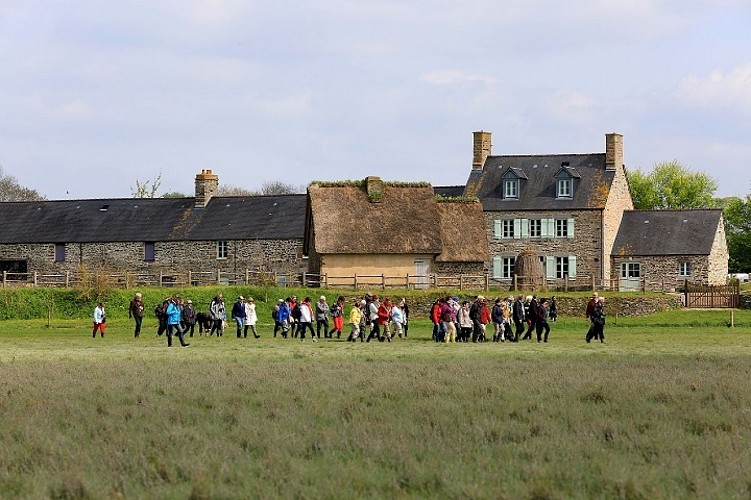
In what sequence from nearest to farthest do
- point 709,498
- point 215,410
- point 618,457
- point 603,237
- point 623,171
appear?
point 709,498 < point 618,457 < point 215,410 < point 603,237 < point 623,171

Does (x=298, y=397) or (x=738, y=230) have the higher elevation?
(x=738, y=230)

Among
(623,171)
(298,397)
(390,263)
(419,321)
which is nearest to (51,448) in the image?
(298,397)

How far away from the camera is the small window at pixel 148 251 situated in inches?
2854

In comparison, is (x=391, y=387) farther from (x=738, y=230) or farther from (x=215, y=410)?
(x=738, y=230)

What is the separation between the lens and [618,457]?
1316cm

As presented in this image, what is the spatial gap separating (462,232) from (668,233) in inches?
495

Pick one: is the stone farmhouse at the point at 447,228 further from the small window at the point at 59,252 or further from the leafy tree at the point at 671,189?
the leafy tree at the point at 671,189

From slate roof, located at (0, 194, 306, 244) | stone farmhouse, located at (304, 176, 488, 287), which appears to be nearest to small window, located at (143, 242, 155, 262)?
slate roof, located at (0, 194, 306, 244)

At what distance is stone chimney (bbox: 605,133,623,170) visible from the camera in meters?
72.3

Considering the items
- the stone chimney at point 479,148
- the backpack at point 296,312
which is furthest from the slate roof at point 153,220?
the backpack at point 296,312

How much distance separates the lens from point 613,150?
238ft

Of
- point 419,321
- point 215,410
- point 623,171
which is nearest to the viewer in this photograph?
point 215,410

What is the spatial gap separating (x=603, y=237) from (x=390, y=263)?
1324 cm

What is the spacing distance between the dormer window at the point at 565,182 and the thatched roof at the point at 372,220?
28.0ft
